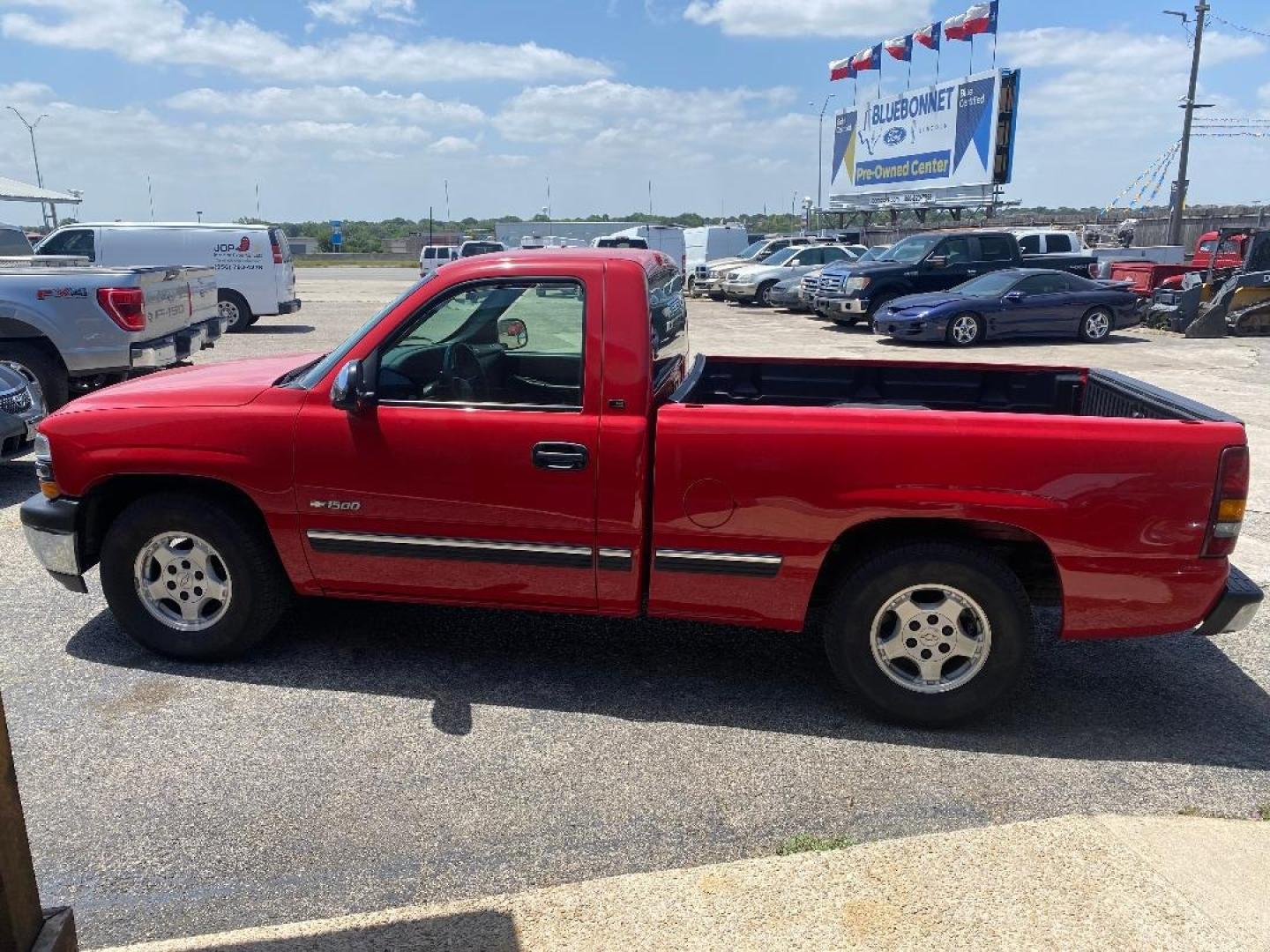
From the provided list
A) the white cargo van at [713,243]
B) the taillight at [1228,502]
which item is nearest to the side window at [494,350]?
the taillight at [1228,502]

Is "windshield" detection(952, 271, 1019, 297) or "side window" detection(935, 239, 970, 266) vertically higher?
"side window" detection(935, 239, 970, 266)

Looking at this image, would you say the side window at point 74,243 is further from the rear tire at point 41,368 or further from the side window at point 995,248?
the side window at point 995,248

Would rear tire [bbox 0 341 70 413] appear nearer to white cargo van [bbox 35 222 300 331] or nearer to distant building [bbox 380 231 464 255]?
white cargo van [bbox 35 222 300 331]

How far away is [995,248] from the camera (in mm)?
20719

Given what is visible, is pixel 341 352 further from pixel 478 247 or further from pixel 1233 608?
pixel 478 247


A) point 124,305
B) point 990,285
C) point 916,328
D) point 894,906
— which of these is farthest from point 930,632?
point 990,285

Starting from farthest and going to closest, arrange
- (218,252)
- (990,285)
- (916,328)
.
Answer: (218,252) → (990,285) → (916,328)

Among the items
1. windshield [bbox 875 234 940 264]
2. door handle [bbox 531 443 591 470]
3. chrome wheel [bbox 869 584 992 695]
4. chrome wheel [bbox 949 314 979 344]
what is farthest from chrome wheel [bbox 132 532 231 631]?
windshield [bbox 875 234 940 264]

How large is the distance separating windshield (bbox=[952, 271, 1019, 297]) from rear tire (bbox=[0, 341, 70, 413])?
14.0 meters

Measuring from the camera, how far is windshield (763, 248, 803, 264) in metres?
28.6

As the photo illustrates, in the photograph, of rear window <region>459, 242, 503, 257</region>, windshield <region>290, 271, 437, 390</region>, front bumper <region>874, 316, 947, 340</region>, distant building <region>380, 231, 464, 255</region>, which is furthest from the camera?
distant building <region>380, 231, 464, 255</region>

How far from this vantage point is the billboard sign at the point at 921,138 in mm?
36688

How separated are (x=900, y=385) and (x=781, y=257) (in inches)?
964

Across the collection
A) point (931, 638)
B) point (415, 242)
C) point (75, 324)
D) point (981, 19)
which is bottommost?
point (931, 638)
